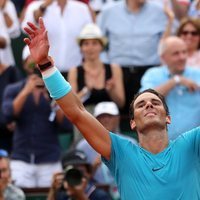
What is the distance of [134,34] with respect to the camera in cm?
957

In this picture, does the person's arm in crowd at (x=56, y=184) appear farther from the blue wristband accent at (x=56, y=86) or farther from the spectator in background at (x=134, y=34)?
the blue wristband accent at (x=56, y=86)

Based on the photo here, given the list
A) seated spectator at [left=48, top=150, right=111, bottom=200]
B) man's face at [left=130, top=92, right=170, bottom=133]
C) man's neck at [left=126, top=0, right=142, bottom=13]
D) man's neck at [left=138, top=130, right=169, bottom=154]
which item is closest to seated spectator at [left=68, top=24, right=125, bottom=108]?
man's neck at [left=126, top=0, right=142, bottom=13]

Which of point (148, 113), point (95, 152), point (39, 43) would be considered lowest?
point (95, 152)

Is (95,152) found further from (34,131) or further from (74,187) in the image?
(74,187)

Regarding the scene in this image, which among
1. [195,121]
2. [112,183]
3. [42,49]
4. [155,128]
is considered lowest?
[112,183]

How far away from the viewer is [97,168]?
27.0 ft

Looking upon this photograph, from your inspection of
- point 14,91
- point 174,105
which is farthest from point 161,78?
point 14,91

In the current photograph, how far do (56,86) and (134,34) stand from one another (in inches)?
178

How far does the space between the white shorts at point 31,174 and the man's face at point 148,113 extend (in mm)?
3224

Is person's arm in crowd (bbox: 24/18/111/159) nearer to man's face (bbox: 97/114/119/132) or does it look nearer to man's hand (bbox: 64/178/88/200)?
man's hand (bbox: 64/178/88/200)

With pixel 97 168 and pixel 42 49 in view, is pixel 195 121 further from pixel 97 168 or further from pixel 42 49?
pixel 42 49

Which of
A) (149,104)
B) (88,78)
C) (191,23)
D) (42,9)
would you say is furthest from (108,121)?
(149,104)

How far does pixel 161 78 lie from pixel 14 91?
159cm

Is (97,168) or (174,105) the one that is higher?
(174,105)
